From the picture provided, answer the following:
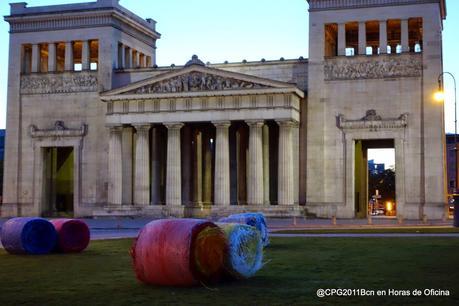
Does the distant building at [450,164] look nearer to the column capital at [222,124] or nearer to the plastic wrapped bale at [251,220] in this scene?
the column capital at [222,124]

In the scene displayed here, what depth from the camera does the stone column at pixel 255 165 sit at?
75.2m

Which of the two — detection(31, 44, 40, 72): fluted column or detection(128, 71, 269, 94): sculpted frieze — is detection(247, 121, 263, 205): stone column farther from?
detection(31, 44, 40, 72): fluted column

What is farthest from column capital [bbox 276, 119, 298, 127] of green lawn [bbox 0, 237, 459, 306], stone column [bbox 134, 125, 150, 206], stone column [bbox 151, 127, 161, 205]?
green lawn [bbox 0, 237, 459, 306]

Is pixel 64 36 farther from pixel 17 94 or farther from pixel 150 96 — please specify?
pixel 150 96

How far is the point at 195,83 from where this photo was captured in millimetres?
78250

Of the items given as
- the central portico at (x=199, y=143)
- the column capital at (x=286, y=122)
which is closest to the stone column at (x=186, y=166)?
the central portico at (x=199, y=143)

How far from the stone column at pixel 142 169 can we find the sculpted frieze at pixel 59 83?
32.1 ft

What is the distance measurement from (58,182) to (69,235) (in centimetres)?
6425

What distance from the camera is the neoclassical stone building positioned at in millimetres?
74875

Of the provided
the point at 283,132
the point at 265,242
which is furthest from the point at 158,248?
the point at 283,132

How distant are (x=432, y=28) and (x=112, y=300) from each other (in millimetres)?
64159

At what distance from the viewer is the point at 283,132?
7556 centimetres

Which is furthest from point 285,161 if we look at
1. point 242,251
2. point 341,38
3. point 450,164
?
point 450,164

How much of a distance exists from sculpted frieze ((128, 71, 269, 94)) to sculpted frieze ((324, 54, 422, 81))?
845cm
